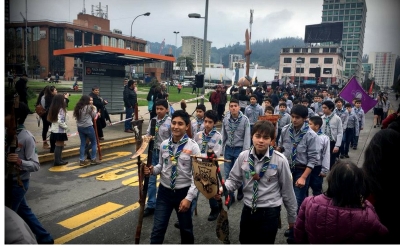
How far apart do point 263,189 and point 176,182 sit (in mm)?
958

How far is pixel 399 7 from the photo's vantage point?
3021 millimetres

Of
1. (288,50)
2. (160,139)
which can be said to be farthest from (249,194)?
(288,50)

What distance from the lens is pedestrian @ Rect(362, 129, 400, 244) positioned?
94.3 inches

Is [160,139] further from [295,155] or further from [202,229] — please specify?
[295,155]

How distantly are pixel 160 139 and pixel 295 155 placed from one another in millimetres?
2049

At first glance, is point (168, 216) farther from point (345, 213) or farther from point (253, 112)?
point (253, 112)

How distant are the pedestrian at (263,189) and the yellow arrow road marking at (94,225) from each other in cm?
244

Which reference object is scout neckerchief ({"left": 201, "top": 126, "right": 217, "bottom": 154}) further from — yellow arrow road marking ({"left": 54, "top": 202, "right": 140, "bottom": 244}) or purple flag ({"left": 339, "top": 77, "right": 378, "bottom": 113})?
purple flag ({"left": 339, "top": 77, "right": 378, "bottom": 113})

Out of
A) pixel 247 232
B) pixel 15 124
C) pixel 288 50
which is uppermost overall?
pixel 288 50

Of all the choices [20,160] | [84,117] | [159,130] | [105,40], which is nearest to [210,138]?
[159,130]

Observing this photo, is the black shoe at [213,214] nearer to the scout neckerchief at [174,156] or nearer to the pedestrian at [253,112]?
the scout neckerchief at [174,156]

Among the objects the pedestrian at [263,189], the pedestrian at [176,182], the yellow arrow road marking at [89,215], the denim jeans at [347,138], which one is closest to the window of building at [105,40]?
the denim jeans at [347,138]

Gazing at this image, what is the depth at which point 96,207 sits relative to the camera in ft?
17.3

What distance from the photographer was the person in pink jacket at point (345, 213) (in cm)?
221
